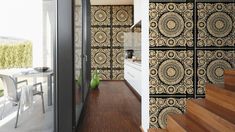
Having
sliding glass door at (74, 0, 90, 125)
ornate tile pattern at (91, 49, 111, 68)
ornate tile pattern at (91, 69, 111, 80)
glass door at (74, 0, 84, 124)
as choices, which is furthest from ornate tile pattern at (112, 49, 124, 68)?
glass door at (74, 0, 84, 124)

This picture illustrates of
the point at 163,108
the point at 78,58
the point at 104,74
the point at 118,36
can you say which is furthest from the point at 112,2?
the point at 163,108

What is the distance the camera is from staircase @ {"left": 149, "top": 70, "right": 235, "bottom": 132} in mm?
2291

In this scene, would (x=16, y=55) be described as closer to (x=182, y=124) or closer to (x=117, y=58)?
(x=182, y=124)

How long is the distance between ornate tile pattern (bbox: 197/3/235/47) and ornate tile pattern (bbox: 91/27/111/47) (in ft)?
23.5

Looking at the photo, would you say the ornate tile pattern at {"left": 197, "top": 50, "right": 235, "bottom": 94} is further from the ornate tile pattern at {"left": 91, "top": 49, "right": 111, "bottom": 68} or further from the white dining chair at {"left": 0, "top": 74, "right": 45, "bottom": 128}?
the ornate tile pattern at {"left": 91, "top": 49, "right": 111, "bottom": 68}

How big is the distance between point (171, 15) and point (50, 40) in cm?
135

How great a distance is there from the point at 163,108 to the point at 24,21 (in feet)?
5.79

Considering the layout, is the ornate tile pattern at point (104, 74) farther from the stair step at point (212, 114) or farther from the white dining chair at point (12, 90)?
the white dining chair at point (12, 90)

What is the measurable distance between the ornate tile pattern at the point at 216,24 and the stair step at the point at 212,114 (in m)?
0.73

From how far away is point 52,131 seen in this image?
10.3ft

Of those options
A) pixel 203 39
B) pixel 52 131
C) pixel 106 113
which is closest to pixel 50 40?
pixel 52 131

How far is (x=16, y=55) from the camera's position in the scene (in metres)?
2.32

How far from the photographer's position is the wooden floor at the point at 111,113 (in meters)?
3.98

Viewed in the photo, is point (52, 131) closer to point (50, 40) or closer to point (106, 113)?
point (50, 40)
